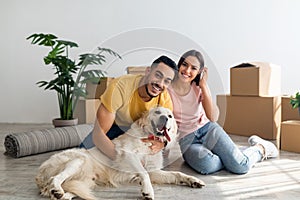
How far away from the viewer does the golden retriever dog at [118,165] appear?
1215 mm

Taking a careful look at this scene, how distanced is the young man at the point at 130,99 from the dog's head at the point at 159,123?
0.02m

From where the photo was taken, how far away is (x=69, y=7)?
330 cm

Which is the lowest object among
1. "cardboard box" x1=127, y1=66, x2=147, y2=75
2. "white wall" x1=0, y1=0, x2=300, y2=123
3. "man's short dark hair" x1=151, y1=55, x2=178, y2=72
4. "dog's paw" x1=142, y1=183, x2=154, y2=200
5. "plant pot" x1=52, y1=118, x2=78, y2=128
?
"dog's paw" x1=142, y1=183, x2=154, y2=200

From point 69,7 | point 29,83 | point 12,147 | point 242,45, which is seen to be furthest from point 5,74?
point 242,45

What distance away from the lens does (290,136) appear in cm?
204

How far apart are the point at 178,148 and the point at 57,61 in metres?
1.38

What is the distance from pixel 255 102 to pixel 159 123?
151 cm

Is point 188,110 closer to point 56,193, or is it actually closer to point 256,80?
point 56,193

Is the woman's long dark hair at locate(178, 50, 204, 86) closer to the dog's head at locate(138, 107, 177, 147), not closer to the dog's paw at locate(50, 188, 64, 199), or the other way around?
the dog's head at locate(138, 107, 177, 147)

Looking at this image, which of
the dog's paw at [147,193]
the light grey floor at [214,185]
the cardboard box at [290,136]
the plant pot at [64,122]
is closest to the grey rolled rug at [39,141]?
the light grey floor at [214,185]

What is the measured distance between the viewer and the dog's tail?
1.22 metres

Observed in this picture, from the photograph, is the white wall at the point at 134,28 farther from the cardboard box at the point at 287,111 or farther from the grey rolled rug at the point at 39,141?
the grey rolled rug at the point at 39,141

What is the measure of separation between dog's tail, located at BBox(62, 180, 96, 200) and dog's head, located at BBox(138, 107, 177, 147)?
0.98ft

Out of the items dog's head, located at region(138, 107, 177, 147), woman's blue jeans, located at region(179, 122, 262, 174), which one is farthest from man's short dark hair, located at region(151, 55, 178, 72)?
woman's blue jeans, located at region(179, 122, 262, 174)
